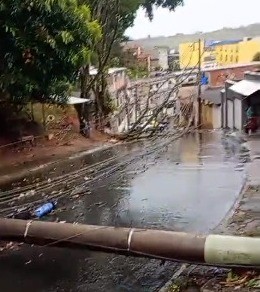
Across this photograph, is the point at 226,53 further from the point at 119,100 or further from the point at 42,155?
the point at 42,155

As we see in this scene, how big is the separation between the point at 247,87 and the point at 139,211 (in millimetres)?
17226

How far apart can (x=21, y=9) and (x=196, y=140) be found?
12.5m

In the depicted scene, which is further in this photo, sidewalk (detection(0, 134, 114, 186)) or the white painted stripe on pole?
sidewalk (detection(0, 134, 114, 186))

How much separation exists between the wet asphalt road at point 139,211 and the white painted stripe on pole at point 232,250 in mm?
1502

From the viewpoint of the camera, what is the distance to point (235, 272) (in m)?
6.75

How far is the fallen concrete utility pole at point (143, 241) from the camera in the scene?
21.4 feet

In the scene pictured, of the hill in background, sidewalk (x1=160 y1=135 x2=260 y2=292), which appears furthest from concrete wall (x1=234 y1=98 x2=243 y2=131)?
the hill in background

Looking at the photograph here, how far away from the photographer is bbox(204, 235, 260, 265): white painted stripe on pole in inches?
253

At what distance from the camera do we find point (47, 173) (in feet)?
56.3

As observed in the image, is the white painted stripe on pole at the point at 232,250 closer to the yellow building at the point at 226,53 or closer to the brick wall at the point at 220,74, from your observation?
the brick wall at the point at 220,74

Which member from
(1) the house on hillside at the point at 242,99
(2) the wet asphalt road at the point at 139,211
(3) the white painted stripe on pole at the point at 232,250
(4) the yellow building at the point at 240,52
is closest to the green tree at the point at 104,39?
(2) the wet asphalt road at the point at 139,211

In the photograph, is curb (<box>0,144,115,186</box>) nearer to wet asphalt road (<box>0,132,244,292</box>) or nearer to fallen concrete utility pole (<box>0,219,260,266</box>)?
wet asphalt road (<box>0,132,244,292</box>)

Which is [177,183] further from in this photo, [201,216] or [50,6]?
[50,6]

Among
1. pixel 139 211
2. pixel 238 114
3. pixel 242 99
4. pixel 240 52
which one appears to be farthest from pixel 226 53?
pixel 139 211
